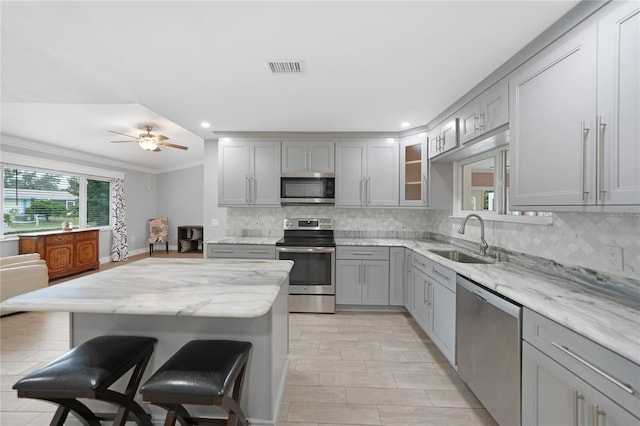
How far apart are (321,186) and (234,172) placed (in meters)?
1.25

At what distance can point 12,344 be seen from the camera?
108 inches

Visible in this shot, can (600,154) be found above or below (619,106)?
below

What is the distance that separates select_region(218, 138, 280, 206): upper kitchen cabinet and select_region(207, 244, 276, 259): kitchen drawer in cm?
63

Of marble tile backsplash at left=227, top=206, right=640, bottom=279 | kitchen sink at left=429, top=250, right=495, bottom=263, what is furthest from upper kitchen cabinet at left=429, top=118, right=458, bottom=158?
kitchen sink at left=429, top=250, right=495, bottom=263

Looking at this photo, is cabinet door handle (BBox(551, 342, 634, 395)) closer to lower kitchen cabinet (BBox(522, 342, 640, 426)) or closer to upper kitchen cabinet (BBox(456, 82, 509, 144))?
lower kitchen cabinet (BBox(522, 342, 640, 426))

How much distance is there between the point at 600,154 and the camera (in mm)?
1271

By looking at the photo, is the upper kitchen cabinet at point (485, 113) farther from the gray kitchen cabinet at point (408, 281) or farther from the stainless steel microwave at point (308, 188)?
the stainless steel microwave at point (308, 188)

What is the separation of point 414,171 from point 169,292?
3.25 meters

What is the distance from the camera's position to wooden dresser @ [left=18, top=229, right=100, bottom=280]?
15.7 feet

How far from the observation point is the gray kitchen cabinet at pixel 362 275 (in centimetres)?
357

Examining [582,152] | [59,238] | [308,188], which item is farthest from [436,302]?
[59,238]

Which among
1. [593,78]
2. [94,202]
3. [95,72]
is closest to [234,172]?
[95,72]

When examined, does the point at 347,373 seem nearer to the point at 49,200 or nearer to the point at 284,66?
the point at 284,66

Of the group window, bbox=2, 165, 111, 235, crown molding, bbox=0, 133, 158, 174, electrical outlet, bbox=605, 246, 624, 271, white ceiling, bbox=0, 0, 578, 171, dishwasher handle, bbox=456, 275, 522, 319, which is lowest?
dishwasher handle, bbox=456, 275, 522, 319
